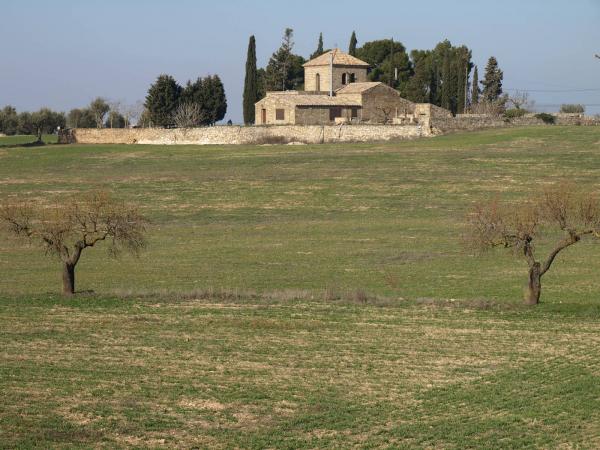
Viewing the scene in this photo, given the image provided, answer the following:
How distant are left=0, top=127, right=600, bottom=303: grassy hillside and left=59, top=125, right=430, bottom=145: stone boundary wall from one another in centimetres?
374

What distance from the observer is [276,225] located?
49.2 meters

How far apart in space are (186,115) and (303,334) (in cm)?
7169

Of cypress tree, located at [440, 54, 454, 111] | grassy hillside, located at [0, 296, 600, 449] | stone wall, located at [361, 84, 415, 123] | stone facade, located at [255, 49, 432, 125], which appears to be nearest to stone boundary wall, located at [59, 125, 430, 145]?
stone facade, located at [255, 49, 432, 125]

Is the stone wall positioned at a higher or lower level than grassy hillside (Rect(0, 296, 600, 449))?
higher

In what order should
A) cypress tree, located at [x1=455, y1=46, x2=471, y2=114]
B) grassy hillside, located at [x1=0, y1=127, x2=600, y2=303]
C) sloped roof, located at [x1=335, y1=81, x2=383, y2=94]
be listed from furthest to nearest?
1. cypress tree, located at [x1=455, y1=46, x2=471, y2=114]
2. sloped roof, located at [x1=335, y1=81, x2=383, y2=94]
3. grassy hillside, located at [x1=0, y1=127, x2=600, y2=303]

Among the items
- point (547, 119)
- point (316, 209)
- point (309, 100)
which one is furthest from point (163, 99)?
point (316, 209)

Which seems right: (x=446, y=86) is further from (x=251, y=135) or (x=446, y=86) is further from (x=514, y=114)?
(x=251, y=135)

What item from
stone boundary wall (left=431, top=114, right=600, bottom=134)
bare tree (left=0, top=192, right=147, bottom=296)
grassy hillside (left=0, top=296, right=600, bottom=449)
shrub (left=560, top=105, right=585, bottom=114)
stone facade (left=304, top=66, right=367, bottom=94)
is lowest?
grassy hillside (left=0, top=296, right=600, bottom=449)

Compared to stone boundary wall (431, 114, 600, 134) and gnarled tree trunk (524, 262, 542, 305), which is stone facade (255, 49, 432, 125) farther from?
gnarled tree trunk (524, 262, 542, 305)

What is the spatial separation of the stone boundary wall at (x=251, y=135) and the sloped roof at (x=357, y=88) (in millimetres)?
6225

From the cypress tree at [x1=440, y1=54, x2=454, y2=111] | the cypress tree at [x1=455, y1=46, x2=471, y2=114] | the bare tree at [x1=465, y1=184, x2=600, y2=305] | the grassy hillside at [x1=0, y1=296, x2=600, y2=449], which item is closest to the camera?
the grassy hillside at [x1=0, y1=296, x2=600, y2=449]

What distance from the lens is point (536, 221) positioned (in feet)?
93.6

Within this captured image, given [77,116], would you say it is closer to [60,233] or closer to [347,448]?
[60,233]

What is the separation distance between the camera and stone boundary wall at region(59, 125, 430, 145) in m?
82.5
